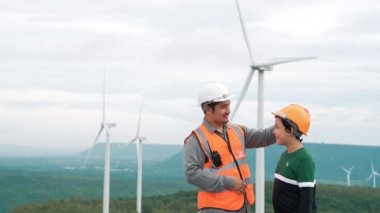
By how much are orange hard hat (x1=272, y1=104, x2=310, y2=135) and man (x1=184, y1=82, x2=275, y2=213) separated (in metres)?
0.57

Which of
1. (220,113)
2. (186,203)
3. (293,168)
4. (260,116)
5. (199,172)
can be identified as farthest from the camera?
(186,203)

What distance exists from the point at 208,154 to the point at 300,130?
Result: 0.92m

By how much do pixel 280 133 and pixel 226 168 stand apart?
626mm

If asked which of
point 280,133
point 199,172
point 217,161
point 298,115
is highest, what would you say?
point 298,115

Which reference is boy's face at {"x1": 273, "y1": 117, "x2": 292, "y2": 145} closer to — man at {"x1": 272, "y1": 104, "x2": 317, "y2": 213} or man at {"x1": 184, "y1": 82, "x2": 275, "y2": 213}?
man at {"x1": 272, "y1": 104, "x2": 317, "y2": 213}

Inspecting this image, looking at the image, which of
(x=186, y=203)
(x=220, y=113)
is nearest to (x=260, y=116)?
(x=220, y=113)

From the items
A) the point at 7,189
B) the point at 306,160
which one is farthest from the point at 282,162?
the point at 7,189

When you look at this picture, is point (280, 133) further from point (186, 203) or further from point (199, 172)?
point (186, 203)

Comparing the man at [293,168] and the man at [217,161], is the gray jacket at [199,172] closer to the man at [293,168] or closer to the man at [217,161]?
the man at [217,161]

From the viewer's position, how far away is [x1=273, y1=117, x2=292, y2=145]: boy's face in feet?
26.5

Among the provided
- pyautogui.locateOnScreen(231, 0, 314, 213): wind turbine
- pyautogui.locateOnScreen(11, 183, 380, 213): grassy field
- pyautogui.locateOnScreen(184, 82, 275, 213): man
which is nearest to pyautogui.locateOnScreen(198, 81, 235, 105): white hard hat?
pyautogui.locateOnScreen(184, 82, 275, 213): man

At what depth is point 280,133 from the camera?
811cm

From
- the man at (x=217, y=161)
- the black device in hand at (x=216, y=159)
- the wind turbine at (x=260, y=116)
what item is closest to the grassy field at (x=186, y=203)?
the wind turbine at (x=260, y=116)

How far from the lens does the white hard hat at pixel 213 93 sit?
8180mm
